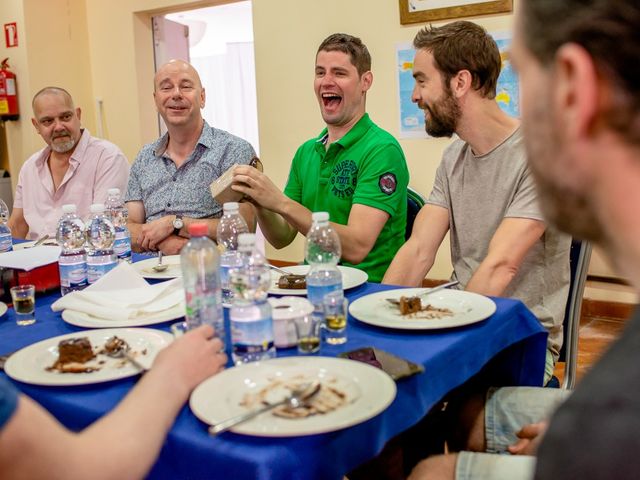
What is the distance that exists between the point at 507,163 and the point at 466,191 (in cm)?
17

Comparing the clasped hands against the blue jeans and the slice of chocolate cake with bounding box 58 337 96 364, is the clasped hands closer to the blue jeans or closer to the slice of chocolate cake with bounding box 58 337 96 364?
the slice of chocolate cake with bounding box 58 337 96 364

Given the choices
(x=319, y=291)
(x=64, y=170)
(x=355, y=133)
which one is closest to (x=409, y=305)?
(x=319, y=291)

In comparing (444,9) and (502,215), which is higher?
(444,9)

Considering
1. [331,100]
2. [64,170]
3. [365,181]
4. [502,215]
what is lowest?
[502,215]

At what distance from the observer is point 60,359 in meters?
1.30

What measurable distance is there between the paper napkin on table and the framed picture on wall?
2820mm

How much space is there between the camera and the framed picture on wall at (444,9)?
3832 mm

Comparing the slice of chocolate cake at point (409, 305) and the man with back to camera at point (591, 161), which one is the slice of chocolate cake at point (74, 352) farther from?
the man with back to camera at point (591, 161)

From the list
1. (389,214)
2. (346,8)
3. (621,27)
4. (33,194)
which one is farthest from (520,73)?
(346,8)

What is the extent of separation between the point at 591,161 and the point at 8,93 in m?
5.80

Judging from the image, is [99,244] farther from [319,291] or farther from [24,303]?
[319,291]

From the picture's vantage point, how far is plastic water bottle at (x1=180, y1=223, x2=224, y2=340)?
1326 millimetres

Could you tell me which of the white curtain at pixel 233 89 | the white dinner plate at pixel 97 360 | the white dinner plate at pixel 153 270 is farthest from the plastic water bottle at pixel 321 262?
the white curtain at pixel 233 89

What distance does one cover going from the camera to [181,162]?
3.00m
